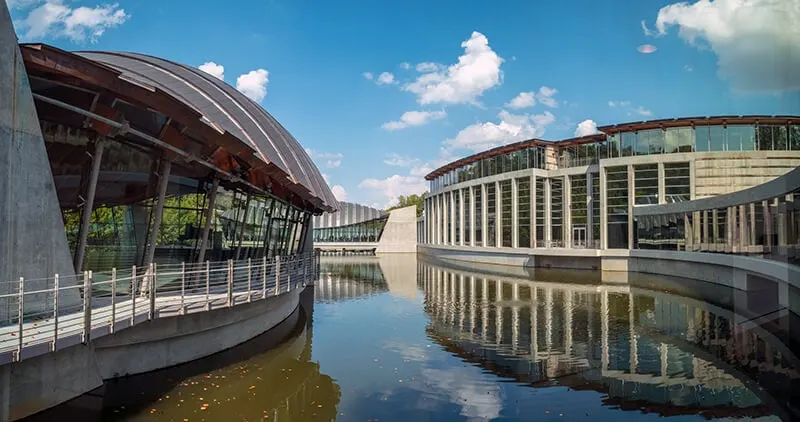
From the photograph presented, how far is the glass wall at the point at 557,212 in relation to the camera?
57.2 meters

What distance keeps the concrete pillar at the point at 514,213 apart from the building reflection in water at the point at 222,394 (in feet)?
148

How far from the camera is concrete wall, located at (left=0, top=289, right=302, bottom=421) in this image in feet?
33.9

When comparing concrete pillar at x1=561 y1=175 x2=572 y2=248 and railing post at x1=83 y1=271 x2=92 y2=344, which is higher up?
concrete pillar at x1=561 y1=175 x2=572 y2=248

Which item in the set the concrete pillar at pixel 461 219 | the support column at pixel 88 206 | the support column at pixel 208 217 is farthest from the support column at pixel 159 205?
the concrete pillar at pixel 461 219

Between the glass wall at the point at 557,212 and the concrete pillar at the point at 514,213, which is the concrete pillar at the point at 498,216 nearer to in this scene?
the concrete pillar at the point at 514,213

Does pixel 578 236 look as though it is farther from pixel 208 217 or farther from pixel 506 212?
pixel 208 217

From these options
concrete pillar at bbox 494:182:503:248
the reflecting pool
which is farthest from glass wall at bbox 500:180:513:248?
the reflecting pool

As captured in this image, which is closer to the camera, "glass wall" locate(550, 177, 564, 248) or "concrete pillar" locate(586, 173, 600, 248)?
"concrete pillar" locate(586, 173, 600, 248)

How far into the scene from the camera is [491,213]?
6506cm

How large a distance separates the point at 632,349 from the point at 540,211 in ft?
137

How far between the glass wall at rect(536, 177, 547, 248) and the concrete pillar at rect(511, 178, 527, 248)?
7.13 ft

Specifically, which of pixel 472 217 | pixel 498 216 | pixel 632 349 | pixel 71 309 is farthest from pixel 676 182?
pixel 71 309

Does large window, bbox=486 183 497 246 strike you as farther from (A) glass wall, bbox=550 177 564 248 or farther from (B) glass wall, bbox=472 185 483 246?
(A) glass wall, bbox=550 177 564 248

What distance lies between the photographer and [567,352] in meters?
17.6
